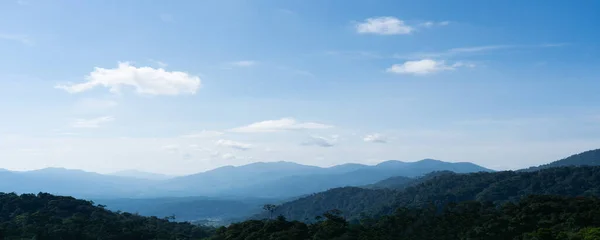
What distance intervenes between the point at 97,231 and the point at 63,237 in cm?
348

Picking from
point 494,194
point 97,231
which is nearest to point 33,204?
point 97,231

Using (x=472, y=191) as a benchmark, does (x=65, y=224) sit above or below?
below

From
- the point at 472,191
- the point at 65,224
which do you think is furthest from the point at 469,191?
the point at 65,224

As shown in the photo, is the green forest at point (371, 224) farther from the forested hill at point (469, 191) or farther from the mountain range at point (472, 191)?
the forested hill at point (469, 191)

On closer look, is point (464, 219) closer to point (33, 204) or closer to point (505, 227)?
point (505, 227)

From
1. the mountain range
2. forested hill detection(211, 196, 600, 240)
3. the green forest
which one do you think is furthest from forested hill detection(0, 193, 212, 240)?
the mountain range

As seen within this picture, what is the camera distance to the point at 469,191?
129m

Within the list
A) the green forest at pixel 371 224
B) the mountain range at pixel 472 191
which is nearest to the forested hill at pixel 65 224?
the green forest at pixel 371 224

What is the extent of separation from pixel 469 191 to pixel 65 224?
4102 inches

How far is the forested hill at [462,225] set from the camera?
127 ft

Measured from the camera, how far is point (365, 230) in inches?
1657

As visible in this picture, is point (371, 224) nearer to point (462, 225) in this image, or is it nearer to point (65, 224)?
point (462, 225)

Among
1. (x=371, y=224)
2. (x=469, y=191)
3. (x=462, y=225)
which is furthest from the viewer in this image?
(x=469, y=191)

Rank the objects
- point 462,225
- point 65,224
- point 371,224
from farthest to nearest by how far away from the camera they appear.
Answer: point 65,224 < point 371,224 < point 462,225
